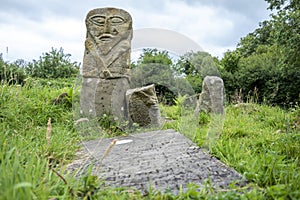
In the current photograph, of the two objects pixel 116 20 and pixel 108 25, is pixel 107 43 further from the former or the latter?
pixel 116 20

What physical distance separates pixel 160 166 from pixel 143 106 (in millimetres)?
2167

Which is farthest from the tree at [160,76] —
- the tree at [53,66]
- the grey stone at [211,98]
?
the tree at [53,66]

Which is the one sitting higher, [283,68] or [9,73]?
[283,68]

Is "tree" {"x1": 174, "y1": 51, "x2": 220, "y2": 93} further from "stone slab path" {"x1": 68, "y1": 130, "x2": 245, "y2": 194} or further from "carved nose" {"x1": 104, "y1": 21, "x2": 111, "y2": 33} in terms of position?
"carved nose" {"x1": 104, "y1": 21, "x2": 111, "y2": 33}

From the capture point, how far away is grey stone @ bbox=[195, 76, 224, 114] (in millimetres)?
3111

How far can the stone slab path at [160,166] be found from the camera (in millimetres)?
1904

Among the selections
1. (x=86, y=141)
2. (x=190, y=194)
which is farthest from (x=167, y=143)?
(x=190, y=194)

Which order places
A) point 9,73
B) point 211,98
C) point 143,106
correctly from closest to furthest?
point 211,98 → point 143,106 → point 9,73

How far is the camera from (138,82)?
4805 millimetres

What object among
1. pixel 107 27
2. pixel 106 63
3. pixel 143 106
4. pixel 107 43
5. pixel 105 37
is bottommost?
pixel 143 106

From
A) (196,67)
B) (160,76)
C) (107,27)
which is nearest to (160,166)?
(196,67)

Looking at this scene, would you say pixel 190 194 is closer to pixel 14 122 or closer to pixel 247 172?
pixel 247 172

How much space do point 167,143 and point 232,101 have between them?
12.0 ft

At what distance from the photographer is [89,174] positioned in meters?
1.77
